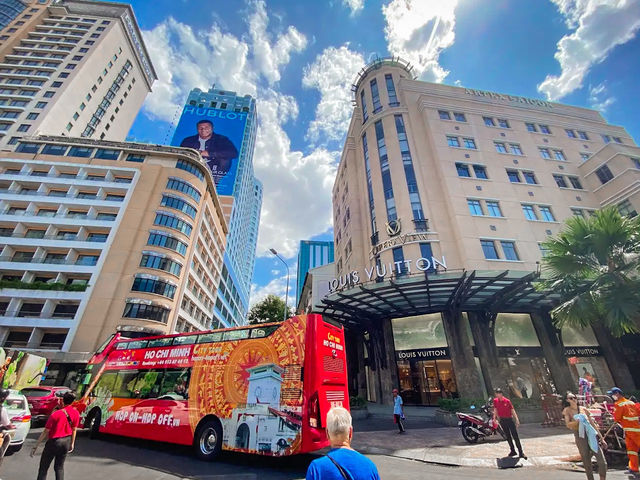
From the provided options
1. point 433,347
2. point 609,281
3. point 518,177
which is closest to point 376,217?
point 433,347

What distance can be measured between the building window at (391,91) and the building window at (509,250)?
18.3m

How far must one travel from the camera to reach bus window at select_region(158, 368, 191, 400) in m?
8.94

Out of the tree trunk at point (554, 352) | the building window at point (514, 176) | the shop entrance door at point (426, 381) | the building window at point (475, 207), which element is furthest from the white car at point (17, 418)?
the building window at point (514, 176)

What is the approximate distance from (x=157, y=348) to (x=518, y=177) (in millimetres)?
31773

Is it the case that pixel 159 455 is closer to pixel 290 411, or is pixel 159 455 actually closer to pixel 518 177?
pixel 290 411

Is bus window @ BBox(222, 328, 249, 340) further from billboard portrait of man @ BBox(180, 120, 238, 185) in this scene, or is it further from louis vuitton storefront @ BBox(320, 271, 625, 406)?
billboard portrait of man @ BBox(180, 120, 238, 185)

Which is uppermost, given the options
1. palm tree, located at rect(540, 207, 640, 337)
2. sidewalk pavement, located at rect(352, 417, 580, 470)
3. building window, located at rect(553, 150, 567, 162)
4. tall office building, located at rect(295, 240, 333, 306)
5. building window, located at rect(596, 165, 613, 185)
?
tall office building, located at rect(295, 240, 333, 306)

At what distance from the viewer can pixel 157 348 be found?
10.3 m

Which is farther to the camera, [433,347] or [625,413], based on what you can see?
[433,347]

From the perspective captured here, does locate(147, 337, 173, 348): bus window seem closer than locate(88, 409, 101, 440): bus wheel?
Yes

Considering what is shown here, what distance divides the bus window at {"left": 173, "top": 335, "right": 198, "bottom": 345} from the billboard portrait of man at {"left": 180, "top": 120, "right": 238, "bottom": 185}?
7677cm

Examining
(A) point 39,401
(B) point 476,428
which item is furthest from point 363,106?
(A) point 39,401

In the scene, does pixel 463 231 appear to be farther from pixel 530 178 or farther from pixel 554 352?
pixel 530 178

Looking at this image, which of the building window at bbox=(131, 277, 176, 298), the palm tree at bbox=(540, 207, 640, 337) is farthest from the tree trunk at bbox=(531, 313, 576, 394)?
the building window at bbox=(131, 277, 176, 298)
